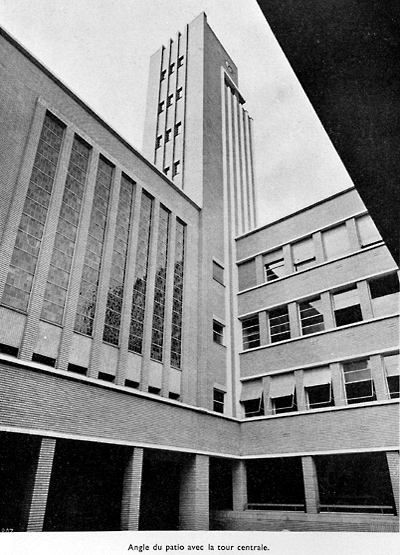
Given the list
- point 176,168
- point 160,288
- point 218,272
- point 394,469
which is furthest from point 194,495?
point 176,168

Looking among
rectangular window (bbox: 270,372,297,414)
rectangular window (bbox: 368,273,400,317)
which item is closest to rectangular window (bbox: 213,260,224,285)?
rectangular window (bbox: 270,372,297,414)

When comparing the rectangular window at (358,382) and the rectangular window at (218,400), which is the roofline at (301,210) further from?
the rectangular window at (218,400)

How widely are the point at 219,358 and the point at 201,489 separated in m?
6.03

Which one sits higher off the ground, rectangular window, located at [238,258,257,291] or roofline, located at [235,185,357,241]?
roofline, located at [235,185,357,241]

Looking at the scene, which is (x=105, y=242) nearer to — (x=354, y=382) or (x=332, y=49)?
(x=354, y=382)

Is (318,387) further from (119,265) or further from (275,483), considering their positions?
(119,265)

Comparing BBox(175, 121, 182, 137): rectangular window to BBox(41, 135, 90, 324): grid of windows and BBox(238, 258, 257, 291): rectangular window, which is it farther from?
BBox(41, 135, 90, 324): grid of windows

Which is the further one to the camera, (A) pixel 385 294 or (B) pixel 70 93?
(A) pixel 385 294

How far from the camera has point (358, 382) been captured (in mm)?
17172

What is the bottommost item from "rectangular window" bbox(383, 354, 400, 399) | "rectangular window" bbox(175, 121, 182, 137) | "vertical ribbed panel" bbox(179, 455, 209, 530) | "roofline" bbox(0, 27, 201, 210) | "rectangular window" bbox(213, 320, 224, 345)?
"vertical ribbed panel" bbox(179, 455, 209, 530)

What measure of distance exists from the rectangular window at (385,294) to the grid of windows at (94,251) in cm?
1138

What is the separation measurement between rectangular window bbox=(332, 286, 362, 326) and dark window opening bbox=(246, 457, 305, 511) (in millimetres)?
6165

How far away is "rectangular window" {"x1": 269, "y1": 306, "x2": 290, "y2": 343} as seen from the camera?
66.3 ft

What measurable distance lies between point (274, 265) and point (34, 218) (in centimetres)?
1240
